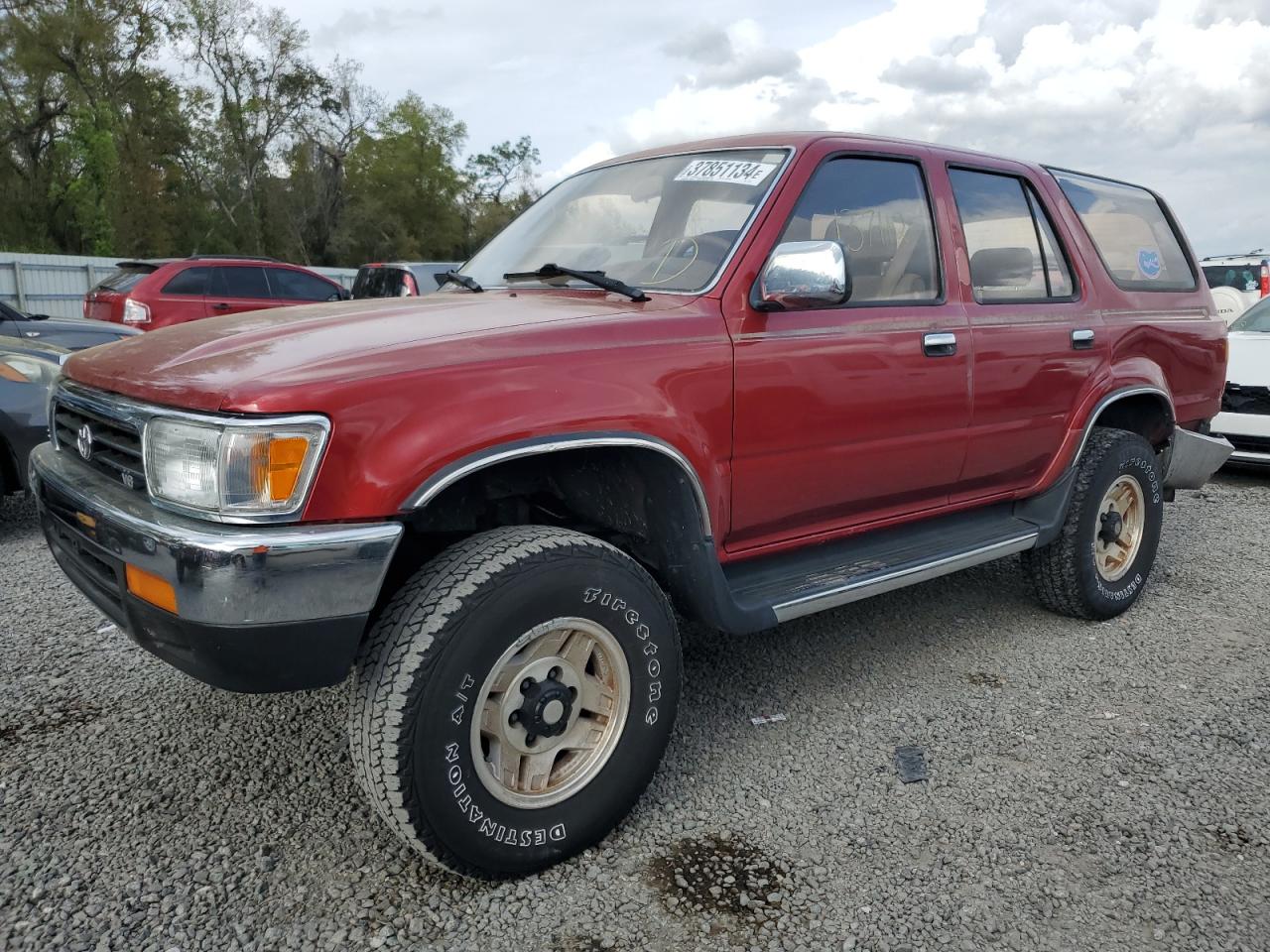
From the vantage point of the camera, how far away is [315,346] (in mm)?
2328

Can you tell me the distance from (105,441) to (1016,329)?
3058mm

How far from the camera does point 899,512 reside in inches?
136

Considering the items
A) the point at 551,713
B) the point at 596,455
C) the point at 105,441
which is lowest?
the point at 551,713

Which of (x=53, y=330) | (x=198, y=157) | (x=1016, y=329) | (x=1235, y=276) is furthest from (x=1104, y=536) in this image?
(x=198, y=157)

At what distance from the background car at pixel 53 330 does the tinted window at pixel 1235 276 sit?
48.6 ft

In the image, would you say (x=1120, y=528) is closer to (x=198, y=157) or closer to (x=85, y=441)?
(x=85, y=441)

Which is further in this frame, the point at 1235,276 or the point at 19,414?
the point at 1235,276

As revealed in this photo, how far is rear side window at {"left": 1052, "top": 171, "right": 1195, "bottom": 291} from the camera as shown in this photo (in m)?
4.25

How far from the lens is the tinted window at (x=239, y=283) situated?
11969mm

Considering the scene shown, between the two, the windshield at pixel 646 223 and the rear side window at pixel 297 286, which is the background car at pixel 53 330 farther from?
the windshield at pixel 646 223

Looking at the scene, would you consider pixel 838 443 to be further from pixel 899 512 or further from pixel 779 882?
pixel 779 882

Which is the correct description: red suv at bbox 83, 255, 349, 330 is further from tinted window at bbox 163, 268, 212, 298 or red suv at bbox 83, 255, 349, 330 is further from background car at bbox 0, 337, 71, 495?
background car at bbox 0, 337, 71, 495

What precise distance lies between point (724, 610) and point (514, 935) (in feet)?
3.31

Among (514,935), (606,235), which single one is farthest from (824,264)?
(514,935)
